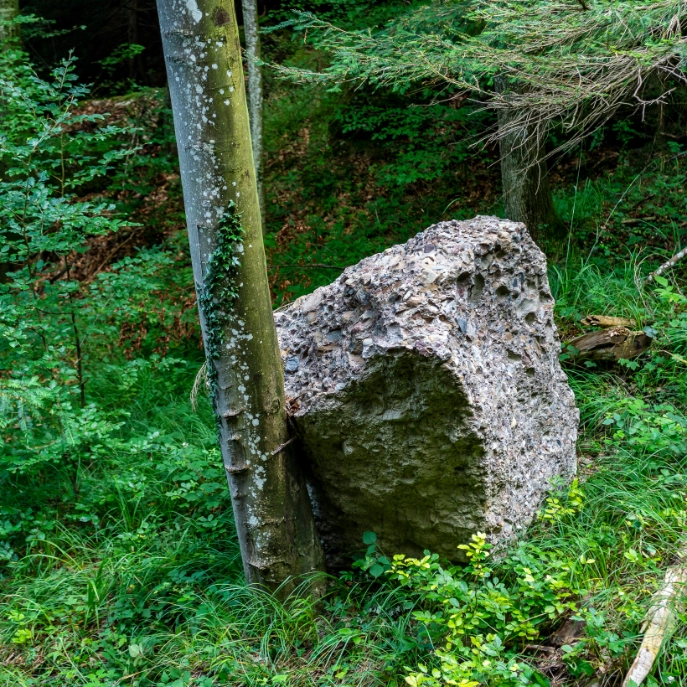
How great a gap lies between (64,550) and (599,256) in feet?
15.9

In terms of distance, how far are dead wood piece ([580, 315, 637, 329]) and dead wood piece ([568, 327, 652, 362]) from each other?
0.09m

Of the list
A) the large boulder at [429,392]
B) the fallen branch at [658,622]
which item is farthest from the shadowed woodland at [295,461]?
the large boulder at [429,392]

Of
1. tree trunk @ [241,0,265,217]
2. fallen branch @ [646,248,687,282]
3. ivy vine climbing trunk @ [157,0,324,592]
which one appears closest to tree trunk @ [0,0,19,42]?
tree trunk @ [241,0,265,217]

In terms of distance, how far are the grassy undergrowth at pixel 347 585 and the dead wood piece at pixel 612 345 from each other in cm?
10

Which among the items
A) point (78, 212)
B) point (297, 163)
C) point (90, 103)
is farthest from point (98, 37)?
point (78, 212)

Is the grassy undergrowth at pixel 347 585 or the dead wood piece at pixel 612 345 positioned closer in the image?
the grassy undergrowth at pixel 347 585

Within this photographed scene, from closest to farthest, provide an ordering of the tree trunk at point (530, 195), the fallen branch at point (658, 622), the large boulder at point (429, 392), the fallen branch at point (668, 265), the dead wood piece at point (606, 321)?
the fallen branch at point (658, 622)
the large boulder at point (429, 392)
the dead wood piece at point (606, 321)
the fallen branch at point (668, 265)
the tree trunk at point (530, 195)

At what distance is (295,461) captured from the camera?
3.05 meters

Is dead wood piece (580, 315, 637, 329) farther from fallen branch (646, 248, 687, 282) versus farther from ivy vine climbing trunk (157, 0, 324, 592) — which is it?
ivy vine climbing trunk (157, 0, 324, 592)

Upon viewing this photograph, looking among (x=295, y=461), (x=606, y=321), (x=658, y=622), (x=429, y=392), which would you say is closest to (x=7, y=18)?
(x=295, y=461)

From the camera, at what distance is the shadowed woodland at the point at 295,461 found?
2609 millimetres

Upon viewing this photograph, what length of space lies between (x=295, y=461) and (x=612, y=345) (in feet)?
8.30

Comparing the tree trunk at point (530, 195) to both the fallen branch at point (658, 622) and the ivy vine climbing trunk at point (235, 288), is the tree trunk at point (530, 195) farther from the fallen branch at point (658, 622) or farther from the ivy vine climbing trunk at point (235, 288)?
the fallen branch at point (658, 622)

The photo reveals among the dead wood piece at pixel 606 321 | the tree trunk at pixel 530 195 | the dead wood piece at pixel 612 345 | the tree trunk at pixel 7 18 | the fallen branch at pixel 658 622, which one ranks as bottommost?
the fallen branch at pixel 658 622
